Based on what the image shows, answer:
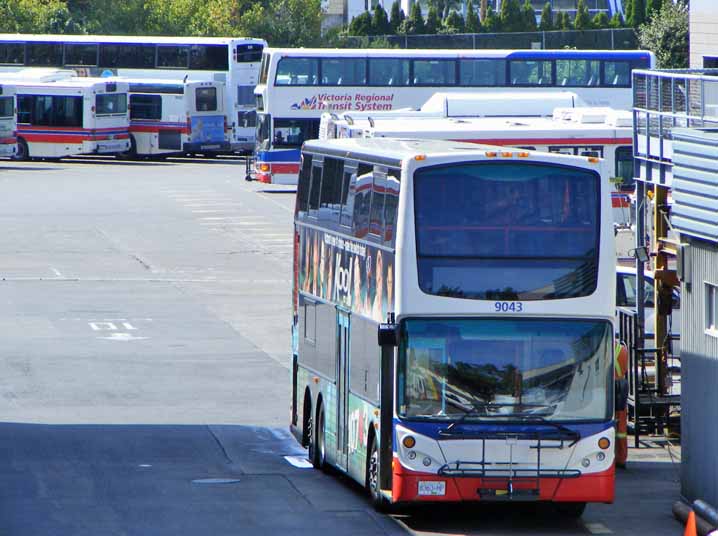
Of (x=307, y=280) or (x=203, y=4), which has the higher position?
(x=203, y=4)

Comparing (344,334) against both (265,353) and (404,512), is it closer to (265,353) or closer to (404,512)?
(404,512)

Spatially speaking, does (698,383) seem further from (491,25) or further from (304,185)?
(491,25)

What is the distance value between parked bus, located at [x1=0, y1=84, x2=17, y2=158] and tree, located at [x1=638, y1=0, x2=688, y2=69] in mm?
29380

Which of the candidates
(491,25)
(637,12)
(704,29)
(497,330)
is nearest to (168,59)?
(491,25)

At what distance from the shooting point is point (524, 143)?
122ft

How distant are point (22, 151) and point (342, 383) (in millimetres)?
52851

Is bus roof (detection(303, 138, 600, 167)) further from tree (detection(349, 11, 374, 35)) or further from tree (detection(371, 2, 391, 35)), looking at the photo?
tree (detection(371, 2, 391, 35))

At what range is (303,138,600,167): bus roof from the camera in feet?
49.6

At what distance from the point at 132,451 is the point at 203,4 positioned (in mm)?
75220

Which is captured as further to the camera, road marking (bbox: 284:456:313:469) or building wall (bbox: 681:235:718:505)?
road marking (bbox: 284:456:313:469)

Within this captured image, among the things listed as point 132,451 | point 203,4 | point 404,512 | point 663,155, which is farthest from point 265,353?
point 203,4

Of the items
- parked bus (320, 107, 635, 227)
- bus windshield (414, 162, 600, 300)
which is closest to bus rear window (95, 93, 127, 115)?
parked bus (320, 107, 635, 227)

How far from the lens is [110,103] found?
6606 cm

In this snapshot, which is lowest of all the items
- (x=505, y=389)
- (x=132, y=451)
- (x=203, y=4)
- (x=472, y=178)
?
(x=132, y=451)
